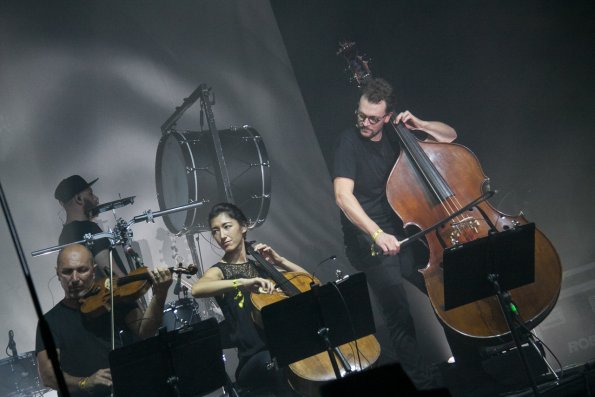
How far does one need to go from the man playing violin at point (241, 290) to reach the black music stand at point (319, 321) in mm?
634

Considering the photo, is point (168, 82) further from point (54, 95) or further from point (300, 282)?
point (300, 282)

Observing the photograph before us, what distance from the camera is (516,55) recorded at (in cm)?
493

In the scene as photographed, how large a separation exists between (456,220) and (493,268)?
605mm

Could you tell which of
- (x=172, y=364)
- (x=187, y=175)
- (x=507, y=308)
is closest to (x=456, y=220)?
(x=507, y=308)

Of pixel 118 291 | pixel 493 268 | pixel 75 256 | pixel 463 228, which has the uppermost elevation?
pixel 75 256

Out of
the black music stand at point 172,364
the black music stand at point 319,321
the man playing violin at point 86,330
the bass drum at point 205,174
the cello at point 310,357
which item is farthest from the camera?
the bass drum at point 205,174

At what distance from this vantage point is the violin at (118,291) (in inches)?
157

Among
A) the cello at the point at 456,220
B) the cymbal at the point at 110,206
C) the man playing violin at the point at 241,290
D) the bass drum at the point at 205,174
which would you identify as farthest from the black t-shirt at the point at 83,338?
the cello at the point at 456,220

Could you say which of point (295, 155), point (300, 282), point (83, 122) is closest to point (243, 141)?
point (295, 155)

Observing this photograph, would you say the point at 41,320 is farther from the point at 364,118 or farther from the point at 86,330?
the point at 364,118

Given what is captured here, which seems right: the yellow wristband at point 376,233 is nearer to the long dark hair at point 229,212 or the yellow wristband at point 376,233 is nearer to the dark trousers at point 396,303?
the dark trousers at point 396,303

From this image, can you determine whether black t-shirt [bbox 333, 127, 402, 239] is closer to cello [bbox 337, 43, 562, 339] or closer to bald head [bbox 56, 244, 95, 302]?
cello [bbox 337, 43, 562, 339]

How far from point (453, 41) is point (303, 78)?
5.40 ft

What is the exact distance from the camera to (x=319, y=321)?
3.66m
